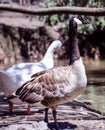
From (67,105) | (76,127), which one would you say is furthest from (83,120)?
(67,105)

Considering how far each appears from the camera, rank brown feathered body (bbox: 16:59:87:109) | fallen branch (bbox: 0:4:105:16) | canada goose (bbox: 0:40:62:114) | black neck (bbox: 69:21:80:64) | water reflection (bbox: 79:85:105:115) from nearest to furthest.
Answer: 1. fallen branch (bbox: 0:4:105:16)
2. brown feathered body (bbox: 16:59:87:109)
3. black neck (bbox: 69:21:80:64)
4. canada goose (bbox: 0:40:62:114)
5. water reflection (bbox: 79:85:105:115)

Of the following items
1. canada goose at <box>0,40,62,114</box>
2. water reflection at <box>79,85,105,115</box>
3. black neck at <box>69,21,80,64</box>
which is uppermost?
black neck at <box>69,21,80,64</box>

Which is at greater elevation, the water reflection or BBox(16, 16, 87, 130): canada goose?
BBox(16, 16, 87, 130): canada goose

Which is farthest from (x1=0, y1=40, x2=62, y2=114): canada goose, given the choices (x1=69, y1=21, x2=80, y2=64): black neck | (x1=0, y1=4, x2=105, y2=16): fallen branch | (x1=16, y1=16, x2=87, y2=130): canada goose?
(x1=0, y1=4, x2=105, y2=16): fallen branch

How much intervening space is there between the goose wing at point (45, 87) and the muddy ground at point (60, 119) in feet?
1.48

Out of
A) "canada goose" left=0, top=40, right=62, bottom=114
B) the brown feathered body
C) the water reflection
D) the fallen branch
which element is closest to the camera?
the fallen branch

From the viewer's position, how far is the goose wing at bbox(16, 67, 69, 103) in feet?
22.8

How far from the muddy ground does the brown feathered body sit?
0.43 m

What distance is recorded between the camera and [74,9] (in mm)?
5836

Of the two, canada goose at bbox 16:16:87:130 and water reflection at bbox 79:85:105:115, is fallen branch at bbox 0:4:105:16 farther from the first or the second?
water reflection at bbox 79:85:105:115

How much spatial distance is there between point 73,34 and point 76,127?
1368 millimetres

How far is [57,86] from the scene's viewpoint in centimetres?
698

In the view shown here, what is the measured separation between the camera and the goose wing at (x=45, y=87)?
6953 mm

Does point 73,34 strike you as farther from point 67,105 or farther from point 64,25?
point 64,25
